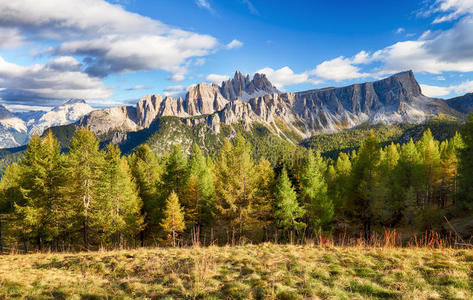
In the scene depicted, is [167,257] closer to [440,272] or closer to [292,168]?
[440,272]

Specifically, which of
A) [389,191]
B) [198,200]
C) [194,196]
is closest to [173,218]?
[198,200]

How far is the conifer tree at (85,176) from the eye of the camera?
22.5 m

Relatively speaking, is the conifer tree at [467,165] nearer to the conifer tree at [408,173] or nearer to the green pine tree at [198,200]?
the conifer tree at [408,173]

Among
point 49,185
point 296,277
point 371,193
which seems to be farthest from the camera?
point 371,193

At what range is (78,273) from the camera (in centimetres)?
878

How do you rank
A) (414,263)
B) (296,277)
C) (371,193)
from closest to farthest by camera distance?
(296,277) < (414,263) < (371,193)

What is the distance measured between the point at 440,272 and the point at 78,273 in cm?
1244

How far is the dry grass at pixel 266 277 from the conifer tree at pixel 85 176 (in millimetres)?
15069

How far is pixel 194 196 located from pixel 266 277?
877 inches

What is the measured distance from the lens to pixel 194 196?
2800 centimetres

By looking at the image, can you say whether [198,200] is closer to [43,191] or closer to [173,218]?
[173,218]

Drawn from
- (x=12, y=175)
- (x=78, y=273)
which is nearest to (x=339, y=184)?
(x=78, y=273)

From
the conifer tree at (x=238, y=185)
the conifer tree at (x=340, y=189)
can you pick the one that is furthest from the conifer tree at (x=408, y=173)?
the conifer tree at (x=238, y=185)

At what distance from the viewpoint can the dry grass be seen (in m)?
5.61
